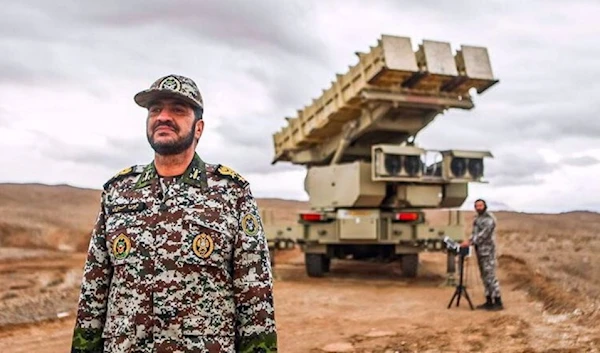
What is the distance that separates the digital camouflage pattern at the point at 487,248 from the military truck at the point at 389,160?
2309mm

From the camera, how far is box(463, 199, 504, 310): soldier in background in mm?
8727

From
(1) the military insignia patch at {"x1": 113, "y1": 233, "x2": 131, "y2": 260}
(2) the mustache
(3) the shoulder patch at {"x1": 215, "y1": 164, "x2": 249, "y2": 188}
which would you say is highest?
(2) the mustache

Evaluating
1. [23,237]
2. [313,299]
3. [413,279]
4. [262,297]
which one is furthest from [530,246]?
[262,297]

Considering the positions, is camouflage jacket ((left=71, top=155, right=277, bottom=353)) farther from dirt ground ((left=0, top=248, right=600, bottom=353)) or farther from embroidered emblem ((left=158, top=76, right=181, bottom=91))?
dirt ground ((left=0, top=248, right=600, bottom=353))

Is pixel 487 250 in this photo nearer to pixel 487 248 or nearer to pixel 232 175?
pixel 487 248

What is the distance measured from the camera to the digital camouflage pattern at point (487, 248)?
28.6 feet

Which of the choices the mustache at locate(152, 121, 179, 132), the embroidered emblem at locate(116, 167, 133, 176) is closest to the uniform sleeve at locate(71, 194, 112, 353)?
the embroidered emblem at locate(116, 167, 133, 176)

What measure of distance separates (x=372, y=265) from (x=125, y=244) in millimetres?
13498

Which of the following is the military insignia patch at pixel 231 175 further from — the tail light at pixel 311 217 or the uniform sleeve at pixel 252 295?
the tail light at pixel 311 217

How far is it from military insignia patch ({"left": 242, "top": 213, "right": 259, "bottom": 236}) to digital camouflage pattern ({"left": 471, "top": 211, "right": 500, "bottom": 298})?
665 centimetres

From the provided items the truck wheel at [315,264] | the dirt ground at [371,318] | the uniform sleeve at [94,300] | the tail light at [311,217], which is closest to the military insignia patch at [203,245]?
the uniform sleeve at [94,300]

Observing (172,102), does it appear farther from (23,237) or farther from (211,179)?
(23,237)

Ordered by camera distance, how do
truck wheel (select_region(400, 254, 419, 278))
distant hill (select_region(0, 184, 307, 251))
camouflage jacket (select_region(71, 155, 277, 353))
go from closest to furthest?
1. camouflage jacket (select_region(71, 155, 277, 353))
2. truck wheel (select_region(400, 254, 419, 278))
3. distant hill (select_region(0, 184, 307, 251))

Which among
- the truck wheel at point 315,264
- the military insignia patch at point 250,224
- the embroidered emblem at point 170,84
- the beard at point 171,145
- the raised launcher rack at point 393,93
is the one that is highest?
the raised launcher rack at point 393,93
